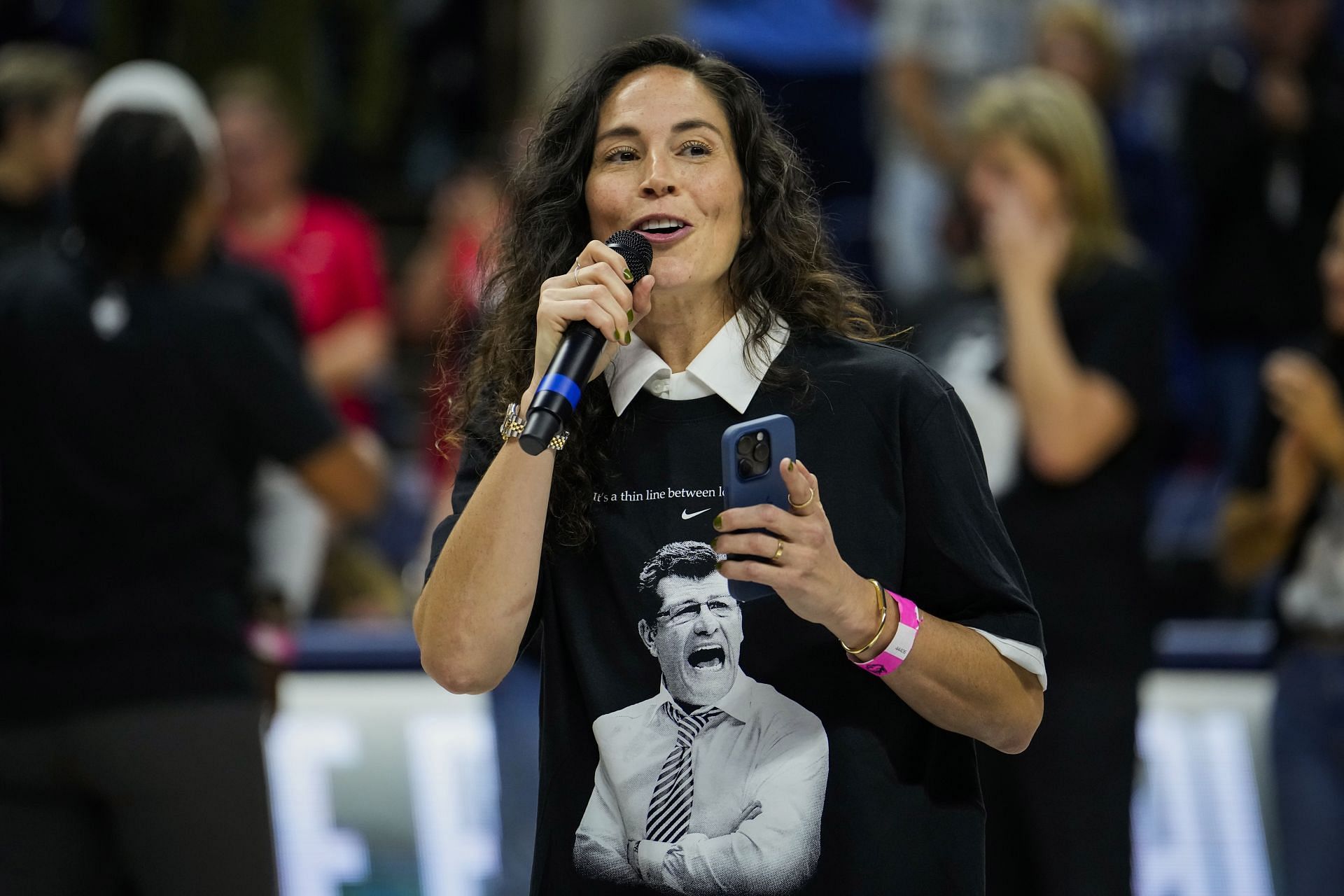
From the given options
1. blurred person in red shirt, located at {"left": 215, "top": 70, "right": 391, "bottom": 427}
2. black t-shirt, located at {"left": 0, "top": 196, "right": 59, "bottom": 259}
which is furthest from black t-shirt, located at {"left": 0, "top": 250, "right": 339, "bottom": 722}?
blurred person in red shirt, located at {"left": 215, "top": 70, "right": 391, "bottom": 427}

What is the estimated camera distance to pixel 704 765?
1949 mm

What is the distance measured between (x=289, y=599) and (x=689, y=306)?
5.75 feet

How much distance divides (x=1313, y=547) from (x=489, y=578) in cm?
242

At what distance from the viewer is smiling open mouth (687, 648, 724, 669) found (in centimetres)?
195

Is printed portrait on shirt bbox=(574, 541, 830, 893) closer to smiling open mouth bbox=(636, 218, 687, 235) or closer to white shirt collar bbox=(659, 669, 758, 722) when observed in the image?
white shirt collar bbox=(659, 669, 758, 722)

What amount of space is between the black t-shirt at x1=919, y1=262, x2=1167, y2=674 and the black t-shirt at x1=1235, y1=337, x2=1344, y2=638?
0.42m

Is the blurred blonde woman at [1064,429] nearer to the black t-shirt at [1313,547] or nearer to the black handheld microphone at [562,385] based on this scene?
the black t-shirt at [1313,547]

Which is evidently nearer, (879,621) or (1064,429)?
(879,621)

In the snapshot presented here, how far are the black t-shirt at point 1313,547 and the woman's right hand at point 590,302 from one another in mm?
2319

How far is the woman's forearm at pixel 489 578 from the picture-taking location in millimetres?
1931

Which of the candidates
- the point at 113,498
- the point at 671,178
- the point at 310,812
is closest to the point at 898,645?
the point at 671,178

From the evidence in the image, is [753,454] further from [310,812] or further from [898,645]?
[310,812]

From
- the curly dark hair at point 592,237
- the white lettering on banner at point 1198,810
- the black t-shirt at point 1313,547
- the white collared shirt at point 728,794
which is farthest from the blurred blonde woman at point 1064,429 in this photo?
the white collared shirt at point 728,794

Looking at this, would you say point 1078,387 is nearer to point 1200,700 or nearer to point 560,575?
point 1200,700
